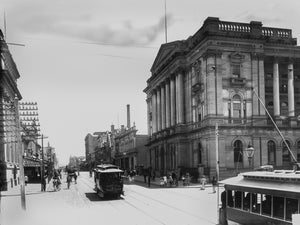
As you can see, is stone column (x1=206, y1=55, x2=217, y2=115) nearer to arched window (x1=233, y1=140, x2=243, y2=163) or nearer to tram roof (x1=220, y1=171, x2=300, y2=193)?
arched window (x1=233, y1=140, x2=243, y2=163)

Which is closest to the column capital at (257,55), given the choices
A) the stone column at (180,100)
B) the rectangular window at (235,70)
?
the rectangular window at (235,70)

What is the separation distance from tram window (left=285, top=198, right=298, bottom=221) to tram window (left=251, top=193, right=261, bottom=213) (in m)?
1.77

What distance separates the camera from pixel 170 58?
2328 inches

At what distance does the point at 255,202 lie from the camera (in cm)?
1386

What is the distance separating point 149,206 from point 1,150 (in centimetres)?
2010

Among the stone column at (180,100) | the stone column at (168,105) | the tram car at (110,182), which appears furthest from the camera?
the stone column at (168,105)

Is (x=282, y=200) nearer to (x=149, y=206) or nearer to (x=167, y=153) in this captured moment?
(x=149, y=206)

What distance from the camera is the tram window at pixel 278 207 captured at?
12.2 meters

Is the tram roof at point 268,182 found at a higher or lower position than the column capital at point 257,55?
lower

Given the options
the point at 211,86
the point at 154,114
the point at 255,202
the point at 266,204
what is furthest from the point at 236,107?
the point at 266,204

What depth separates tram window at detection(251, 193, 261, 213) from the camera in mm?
13644

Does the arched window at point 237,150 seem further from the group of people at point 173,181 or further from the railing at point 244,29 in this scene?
the railing at point 244,29

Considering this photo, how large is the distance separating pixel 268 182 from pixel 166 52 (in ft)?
167

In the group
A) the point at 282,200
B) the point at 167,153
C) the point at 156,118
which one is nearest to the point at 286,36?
the point at 167,153
